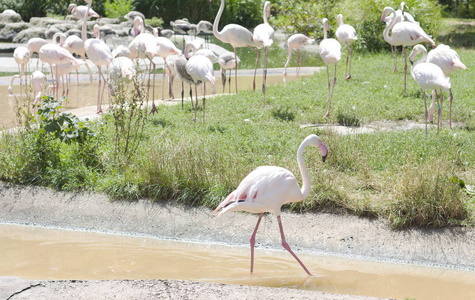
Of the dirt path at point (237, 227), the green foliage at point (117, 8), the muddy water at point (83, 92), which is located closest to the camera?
the dirt path at point (237, 227)

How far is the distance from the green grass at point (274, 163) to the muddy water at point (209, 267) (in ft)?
2.04

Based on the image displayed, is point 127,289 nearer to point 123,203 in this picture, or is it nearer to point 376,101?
point 123,203

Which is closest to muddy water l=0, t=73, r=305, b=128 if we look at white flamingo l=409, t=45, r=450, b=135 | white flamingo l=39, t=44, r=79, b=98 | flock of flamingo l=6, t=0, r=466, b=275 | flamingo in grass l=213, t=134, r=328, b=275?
flock of flamingo l=6, t=0, r=466, b=275

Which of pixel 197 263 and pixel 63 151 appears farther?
pixel 63 151

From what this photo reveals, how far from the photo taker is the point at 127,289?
3.75 meters

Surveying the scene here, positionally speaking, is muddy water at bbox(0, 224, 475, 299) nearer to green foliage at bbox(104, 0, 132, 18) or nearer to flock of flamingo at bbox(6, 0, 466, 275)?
flock of flamingo at bbox(6, 0, 466, 275)

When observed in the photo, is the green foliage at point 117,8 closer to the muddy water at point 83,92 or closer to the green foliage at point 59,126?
the muddy water at point 83,92

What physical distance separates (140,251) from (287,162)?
1.91 meters

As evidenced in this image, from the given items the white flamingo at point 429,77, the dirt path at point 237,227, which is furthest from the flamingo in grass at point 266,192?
the white flamingo at point 429,77

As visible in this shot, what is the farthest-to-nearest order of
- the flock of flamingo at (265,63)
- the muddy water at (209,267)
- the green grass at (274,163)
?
the green grass at (274,163)
the flock of flamingo at (265,63)
the muddy water at (209,267)

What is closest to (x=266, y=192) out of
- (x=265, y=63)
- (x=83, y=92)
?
(x=265, y=63)

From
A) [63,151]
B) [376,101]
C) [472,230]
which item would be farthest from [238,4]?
[472,230]

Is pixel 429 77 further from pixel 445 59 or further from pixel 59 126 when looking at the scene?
pixel 59 126

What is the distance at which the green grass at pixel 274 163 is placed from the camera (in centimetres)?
524
